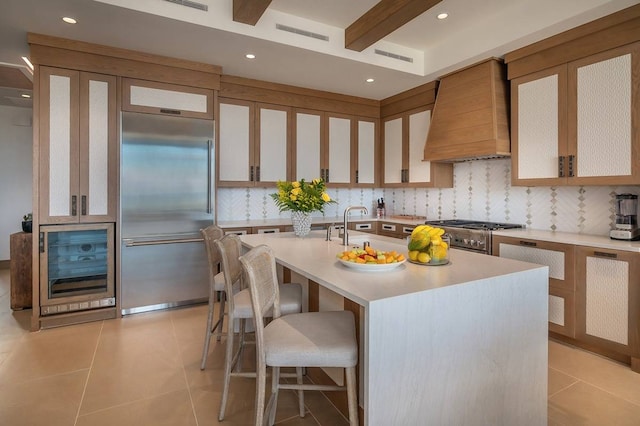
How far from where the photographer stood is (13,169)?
554 centimetres

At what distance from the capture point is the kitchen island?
4.10 ft

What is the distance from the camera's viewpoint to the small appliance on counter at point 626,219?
8.70 feet

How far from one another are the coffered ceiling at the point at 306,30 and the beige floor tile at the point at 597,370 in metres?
2.61

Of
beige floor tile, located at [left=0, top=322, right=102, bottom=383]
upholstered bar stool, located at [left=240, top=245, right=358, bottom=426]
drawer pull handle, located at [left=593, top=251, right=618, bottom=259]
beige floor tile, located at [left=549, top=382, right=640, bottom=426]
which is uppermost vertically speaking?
drawer pull handle, located at [left=593, top=251, right=618, bottom=259]

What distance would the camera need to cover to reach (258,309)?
1.42m

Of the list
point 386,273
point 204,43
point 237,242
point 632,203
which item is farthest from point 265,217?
point 632,203

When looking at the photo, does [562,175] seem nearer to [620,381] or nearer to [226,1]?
[620,381]

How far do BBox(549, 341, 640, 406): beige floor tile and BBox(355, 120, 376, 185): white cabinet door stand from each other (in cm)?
310

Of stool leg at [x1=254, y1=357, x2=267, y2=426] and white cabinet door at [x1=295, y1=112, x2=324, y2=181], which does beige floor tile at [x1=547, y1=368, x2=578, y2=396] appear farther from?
white cabinet door at [x1=295, y1=112, x2=324, y2=181]

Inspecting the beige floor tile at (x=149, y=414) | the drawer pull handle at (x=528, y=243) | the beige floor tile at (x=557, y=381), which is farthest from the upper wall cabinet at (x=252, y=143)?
the beige floor tile at (x=557, y=381)

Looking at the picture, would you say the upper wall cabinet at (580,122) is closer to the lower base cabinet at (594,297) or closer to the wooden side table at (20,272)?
the lower base cabinet at (594,297)

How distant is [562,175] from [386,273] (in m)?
2.39

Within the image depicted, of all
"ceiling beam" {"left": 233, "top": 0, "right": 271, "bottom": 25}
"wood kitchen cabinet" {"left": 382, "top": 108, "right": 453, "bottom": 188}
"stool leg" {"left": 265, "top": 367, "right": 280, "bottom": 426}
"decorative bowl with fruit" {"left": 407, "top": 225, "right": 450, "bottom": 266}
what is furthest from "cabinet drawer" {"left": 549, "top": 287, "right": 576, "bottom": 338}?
"ceiling beam" {"left": 233, "top": 0, "right": 271, "bottom": 25}

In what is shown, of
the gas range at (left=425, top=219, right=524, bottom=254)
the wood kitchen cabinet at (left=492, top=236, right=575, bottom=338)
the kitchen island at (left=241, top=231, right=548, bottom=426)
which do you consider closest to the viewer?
the kitchen island at (left=241, top=231, right=548, bottom=426)
